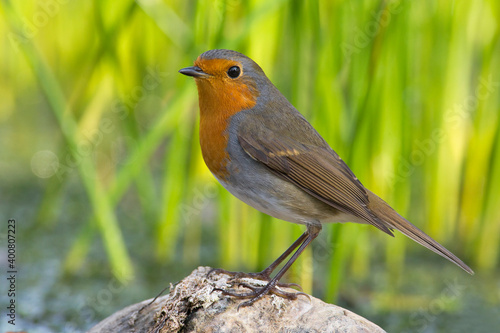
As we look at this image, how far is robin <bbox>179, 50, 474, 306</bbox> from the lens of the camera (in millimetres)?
2488

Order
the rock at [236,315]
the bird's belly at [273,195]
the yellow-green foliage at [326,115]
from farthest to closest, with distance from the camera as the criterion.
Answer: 1. the yellow-green foliage at [326,115]
2. the bird's belly at [273,195]
3. the rock at [236,315]

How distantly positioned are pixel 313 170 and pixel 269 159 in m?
0.20

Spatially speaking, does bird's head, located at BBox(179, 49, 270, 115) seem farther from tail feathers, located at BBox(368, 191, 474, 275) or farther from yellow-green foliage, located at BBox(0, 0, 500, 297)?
yellow-green foliage, located at BBox(0, 0, 500, 297)

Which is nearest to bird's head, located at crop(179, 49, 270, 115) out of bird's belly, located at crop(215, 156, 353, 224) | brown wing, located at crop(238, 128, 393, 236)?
brown wing, located at crop(238, 128, 393, 236)

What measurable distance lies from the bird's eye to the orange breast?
0.06ft

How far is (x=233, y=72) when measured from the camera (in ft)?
8.42

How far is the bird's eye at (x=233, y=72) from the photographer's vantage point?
256 cm

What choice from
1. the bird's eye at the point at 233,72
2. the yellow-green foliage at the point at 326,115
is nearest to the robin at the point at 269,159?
the bird's eye at the point at 233,72

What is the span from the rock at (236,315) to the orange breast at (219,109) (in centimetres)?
45

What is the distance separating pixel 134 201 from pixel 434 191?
2435 mm

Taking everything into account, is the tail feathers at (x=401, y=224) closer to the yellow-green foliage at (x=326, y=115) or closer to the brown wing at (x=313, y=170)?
the brown wing at (x=313, y=170)

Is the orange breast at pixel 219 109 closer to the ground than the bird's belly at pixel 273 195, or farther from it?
farther from it

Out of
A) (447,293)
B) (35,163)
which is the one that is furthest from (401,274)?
(35,163)

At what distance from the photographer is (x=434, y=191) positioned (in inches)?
174
